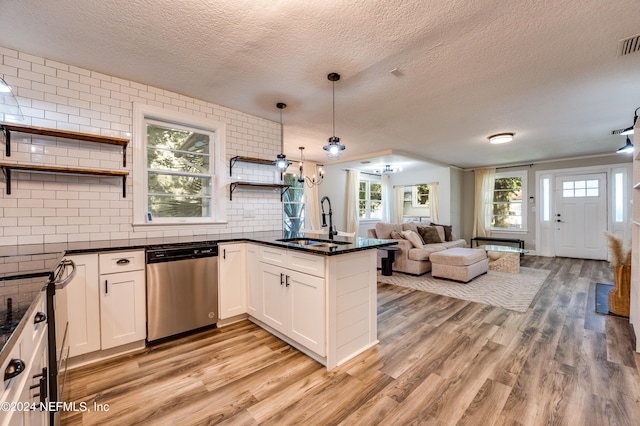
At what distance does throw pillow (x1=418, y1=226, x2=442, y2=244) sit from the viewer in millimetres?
6039

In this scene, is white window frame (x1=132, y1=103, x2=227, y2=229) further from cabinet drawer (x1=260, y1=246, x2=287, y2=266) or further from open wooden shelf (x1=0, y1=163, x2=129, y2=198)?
cabinet drawer (x1=260, y1=246, x2=287, y2=266)

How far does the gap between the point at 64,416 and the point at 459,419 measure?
239cm

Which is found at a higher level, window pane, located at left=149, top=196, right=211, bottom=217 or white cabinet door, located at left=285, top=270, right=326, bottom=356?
window pane, located at left=149, top=196, right=211, bottom=217

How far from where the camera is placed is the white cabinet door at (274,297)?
251 centimetres

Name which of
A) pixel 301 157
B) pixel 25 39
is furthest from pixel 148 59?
pixel 301 157

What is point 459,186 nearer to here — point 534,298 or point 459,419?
point 534,298

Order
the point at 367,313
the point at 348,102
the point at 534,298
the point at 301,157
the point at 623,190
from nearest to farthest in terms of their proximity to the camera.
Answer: the point at 367,313
the point at 348,102
the point at 534,298
the point at 623,190
the point at 301,157

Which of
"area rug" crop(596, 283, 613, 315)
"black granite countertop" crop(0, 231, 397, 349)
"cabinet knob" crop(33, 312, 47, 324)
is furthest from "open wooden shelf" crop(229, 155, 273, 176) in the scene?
"area rug" crop(596, 283, 613, 315)

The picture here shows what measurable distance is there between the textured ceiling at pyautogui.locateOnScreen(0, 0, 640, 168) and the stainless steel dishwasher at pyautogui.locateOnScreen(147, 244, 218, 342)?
172 centimetres

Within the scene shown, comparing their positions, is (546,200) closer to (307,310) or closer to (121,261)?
(307,310)

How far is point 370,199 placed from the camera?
8672 millimetres

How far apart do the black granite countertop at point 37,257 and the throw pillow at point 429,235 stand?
389cm

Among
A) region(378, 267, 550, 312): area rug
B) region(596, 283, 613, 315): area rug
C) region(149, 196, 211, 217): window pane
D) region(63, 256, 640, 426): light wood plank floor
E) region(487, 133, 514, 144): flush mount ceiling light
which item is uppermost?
region(487, 133, 514, 144): flush mount ceiling light

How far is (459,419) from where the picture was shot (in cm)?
163
